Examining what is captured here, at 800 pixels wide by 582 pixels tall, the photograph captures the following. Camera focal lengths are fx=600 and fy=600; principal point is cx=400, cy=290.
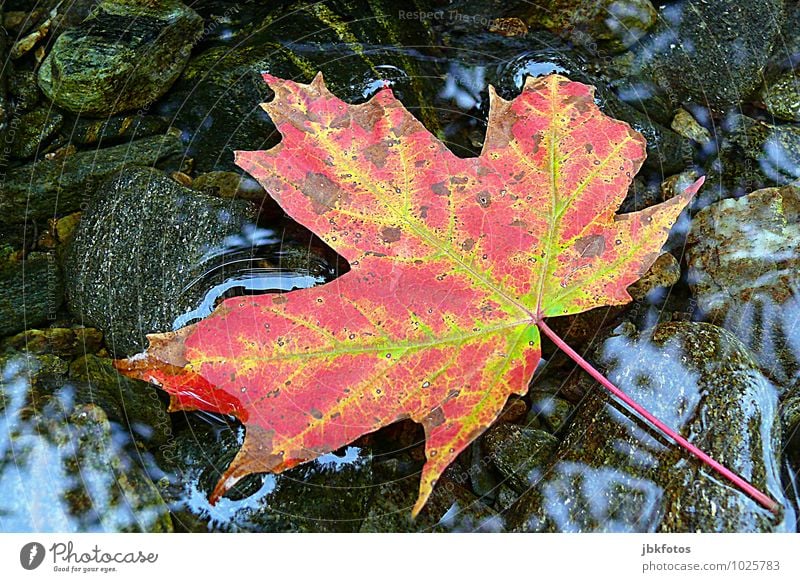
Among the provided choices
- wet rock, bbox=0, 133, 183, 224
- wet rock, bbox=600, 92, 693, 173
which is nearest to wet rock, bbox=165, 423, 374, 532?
wet rock, bbox=0, 133, 183, 224

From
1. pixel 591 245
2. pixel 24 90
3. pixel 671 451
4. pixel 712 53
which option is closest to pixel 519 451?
pixel 671 451

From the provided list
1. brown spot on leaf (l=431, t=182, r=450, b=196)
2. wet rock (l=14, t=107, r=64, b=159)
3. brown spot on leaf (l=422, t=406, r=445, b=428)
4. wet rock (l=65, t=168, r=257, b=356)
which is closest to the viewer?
brown spot on leaf (l=422, t=406, r=445, b=428)

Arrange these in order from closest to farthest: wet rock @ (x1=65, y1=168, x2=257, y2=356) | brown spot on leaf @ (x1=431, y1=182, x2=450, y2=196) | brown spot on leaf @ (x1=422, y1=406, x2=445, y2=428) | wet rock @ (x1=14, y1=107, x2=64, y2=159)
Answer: brown spot on leaf @ (x1=422, y1=406, x2=445, y2=428), brown spot on leaf @ (x1=431, y1=182, x2=450, y2=196), wet rock @ (x1=65, y1=168, x2=257, y2=356), wet rock @ (x1=14, y1=107, x2=64, y2=159)

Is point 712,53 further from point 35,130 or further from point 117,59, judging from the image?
point 35,130

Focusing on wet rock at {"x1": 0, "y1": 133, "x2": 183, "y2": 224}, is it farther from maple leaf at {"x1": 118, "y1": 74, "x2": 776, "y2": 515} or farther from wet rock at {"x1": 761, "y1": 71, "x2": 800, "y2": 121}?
wet rock at {"x1": 761, "y1": 71, "x2": 800, "y2": 121}

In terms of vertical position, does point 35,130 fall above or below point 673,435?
above

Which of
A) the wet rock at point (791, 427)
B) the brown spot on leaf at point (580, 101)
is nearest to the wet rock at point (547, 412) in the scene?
the wet rock at point (791, 427)
